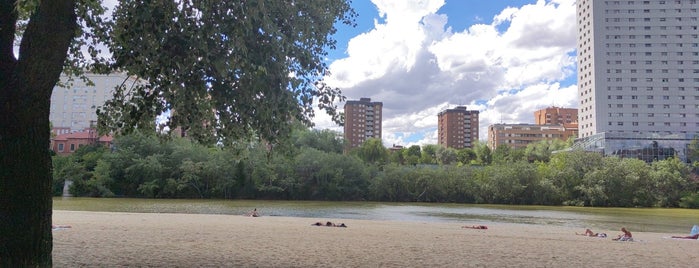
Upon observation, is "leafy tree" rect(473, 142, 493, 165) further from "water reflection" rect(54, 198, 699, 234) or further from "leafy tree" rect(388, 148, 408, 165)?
"water reflection" rect(54, 198, 699, 234)

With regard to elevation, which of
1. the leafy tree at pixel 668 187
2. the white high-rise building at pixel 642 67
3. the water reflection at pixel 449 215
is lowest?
the water reflection at pixel 449 215

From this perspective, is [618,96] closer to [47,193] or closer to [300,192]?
[300,192]

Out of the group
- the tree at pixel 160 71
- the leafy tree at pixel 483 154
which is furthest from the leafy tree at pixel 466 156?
the tree at pixel 160 71

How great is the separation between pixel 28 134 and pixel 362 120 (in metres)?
170

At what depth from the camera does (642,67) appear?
124m

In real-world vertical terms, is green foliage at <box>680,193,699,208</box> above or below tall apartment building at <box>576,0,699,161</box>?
below

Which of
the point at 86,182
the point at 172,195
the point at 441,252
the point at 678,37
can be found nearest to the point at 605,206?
the point at 172,195

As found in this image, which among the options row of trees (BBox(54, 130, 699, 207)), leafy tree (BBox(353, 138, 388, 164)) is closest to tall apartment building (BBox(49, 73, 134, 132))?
row of trees (BBox(54, 130, 699, 207))

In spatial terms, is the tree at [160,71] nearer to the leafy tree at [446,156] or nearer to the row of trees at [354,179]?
the row of trees at [354,179]

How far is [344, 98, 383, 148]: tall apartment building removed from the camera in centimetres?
16988

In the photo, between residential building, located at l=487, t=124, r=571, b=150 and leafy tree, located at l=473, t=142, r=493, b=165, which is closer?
leafy tree, located at l=473, t=142, r=493, b=165

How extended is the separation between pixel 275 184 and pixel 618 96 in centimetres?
9594

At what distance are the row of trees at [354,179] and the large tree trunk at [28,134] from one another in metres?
56.0

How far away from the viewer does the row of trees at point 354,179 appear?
6344 cm
